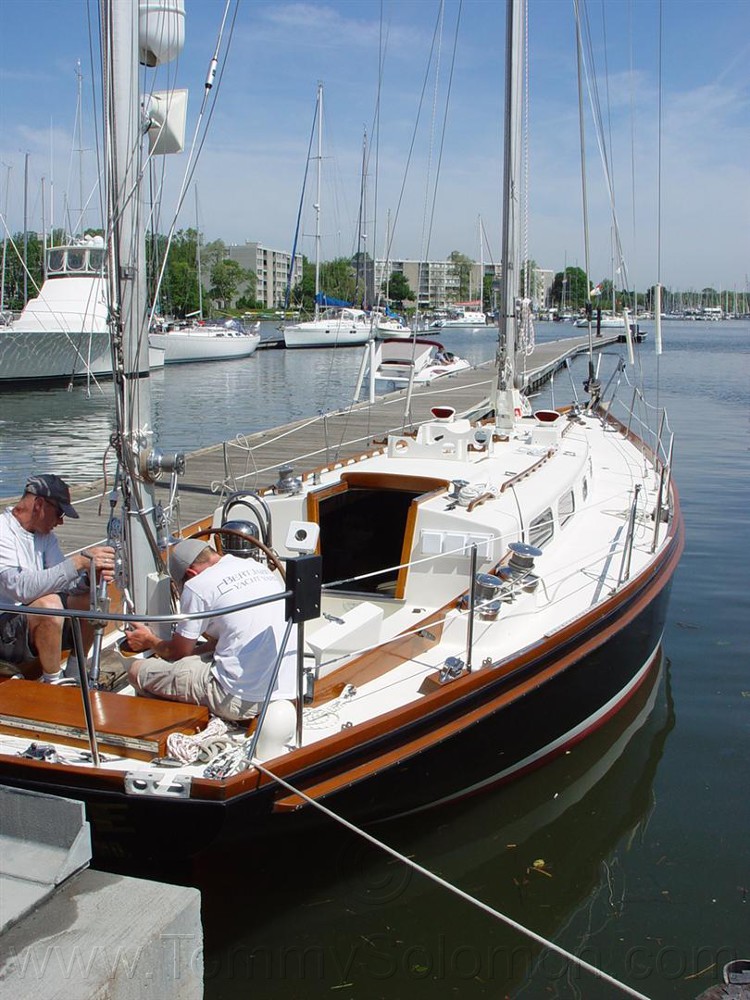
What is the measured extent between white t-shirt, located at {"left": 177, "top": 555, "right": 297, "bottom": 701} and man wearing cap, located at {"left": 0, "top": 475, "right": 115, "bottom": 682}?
35.3 inches

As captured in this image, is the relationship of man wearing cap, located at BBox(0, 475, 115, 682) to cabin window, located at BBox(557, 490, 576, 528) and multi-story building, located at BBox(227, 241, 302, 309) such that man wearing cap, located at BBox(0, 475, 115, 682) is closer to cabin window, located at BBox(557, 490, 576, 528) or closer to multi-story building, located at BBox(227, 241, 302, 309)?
cabin window, located at BBox(557, 490, 576, 528)

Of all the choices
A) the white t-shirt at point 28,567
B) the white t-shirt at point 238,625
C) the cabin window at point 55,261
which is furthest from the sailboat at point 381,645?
the cabin window at point 55,261

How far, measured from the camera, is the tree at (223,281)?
104 m

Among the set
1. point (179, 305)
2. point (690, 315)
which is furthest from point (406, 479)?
point (690, 315)

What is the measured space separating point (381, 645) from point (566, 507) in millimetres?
3644

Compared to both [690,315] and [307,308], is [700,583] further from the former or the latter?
[690,315]

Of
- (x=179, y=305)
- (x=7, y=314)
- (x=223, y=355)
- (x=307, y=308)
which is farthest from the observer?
(x=307, y=308)

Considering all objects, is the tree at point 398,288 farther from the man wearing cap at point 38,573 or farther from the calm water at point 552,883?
the man wearing cap at point 38,573

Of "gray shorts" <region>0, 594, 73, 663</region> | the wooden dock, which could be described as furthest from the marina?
the wooden dock

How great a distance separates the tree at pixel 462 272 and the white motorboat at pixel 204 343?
97.9m

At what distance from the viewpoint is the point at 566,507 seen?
8.38 m

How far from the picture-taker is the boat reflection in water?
14.9 feet

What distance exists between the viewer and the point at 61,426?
86.4 feet

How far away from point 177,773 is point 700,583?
838cm
